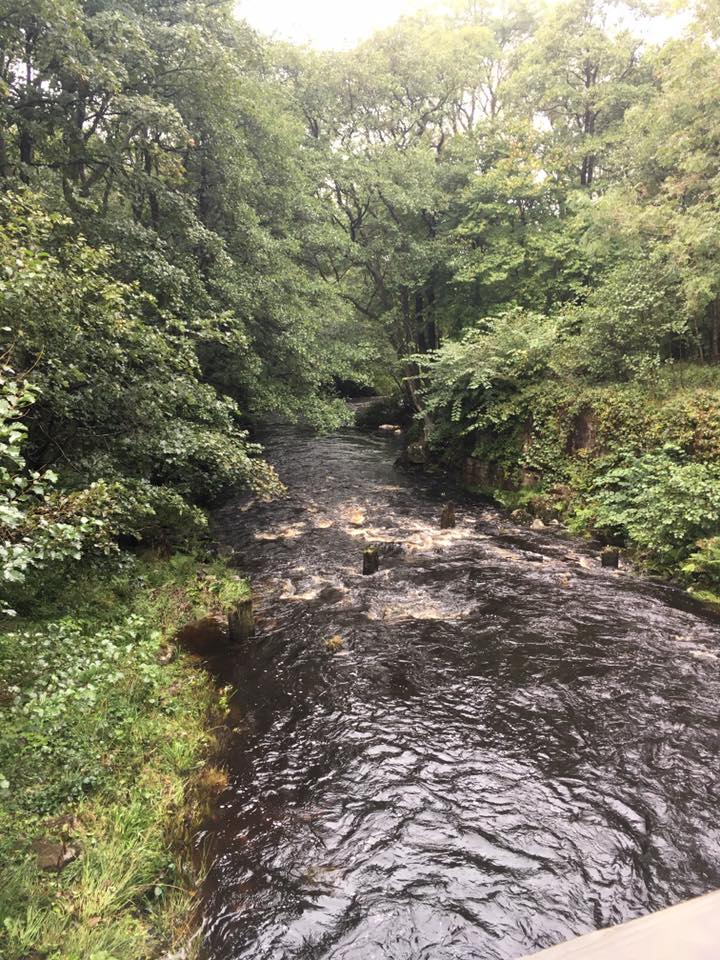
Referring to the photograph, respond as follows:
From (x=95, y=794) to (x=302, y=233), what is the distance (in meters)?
18.4

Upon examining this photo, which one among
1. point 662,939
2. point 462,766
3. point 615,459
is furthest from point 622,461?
point 662,939

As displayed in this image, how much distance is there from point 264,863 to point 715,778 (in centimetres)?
473

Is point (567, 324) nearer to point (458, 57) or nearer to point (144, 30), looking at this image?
point (144, 30)

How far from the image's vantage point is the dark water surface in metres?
4.36

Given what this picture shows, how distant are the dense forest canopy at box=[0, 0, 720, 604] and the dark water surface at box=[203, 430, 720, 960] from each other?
2966 mm

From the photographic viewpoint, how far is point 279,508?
16.5 m

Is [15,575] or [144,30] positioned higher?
[144,30]

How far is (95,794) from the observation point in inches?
197

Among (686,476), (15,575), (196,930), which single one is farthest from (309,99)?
(196,930)

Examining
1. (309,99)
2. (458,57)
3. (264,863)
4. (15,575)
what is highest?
(458,57)

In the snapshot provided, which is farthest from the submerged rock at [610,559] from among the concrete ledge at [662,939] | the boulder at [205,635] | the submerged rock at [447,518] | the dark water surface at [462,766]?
the concrete ledge at [662,939]

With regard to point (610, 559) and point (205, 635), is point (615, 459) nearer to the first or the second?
point (610, 559)

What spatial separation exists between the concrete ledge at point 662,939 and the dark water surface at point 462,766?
9.53 ft

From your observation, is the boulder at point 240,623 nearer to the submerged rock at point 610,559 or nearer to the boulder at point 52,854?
the boulder at point 52,854
